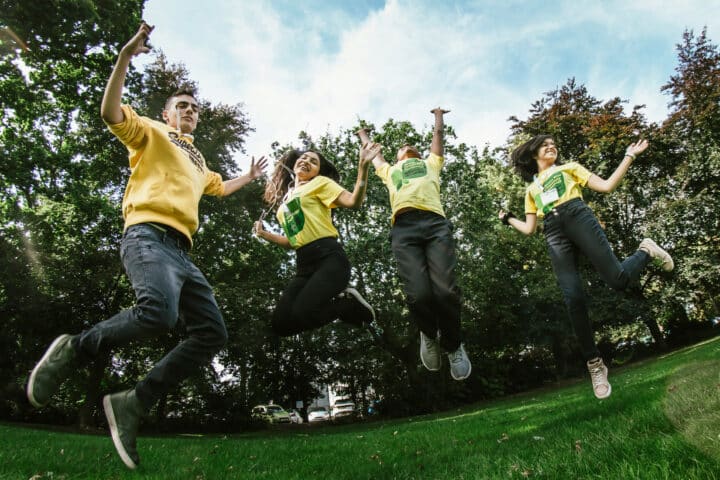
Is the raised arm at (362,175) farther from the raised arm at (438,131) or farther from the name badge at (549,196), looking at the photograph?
the name badge at (549,196)

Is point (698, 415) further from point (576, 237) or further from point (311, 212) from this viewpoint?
point (311, 212)

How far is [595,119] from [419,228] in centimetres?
2103

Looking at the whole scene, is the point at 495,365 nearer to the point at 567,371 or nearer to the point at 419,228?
the point at 567,371

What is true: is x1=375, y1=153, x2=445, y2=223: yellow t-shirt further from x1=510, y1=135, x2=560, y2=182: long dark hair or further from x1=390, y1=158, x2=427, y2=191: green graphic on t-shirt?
x1=510, y1=135, x2=560, y2=182: long dark hair

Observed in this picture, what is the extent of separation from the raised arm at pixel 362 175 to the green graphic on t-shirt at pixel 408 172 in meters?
0.63

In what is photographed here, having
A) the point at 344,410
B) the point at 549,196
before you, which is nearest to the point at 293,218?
the point at 549,196

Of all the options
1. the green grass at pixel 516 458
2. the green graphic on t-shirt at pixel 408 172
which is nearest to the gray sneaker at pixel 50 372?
the green grass at pixel 516 458

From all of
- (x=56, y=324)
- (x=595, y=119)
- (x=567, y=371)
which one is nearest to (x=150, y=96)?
(x=56, y=324)

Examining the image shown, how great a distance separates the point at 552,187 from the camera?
178 inches

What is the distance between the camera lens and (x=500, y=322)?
22.0 m

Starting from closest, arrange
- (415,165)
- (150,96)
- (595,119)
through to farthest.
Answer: (415,165)
(150,96)
(595,119)

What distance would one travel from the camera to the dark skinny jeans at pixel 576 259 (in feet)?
13.4

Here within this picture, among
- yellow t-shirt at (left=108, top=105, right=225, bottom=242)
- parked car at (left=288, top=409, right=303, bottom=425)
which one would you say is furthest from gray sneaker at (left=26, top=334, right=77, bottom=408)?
parked car at (left=288, top=409, right=303, bottom=425)

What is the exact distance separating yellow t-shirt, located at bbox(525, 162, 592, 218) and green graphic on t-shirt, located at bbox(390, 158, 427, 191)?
4.16 feet
